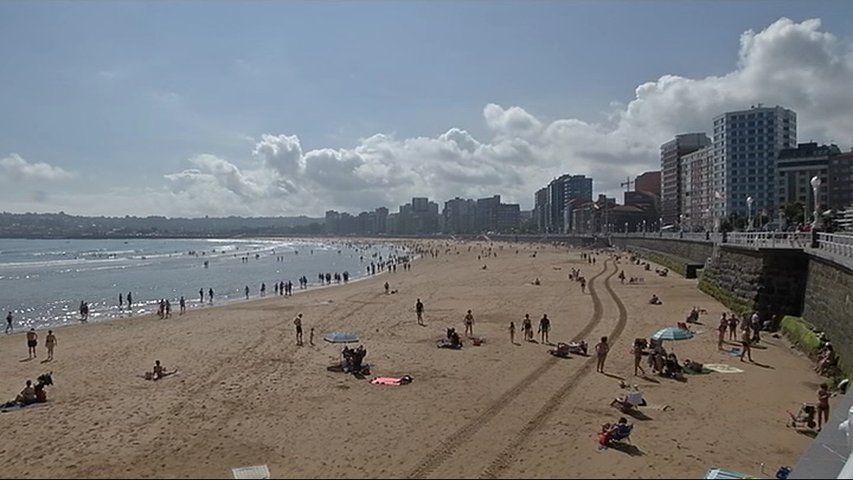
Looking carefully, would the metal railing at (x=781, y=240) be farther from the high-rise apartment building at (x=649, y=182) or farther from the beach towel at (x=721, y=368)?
the high-rise apartment building at (x=649, y=182)

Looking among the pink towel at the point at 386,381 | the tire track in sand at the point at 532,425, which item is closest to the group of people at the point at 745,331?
the tire track in sand at the point at 532,425

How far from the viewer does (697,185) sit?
13325cm

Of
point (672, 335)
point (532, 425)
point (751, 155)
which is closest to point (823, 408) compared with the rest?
point (532, 425)

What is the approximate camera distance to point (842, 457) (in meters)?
8.03

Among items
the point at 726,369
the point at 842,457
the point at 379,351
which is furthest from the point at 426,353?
the point at 842,457

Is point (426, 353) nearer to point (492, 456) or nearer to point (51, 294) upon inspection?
point (492, 456)

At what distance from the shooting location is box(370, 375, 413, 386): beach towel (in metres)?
15.6

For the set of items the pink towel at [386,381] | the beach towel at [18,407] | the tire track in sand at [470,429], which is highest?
the tire track in sand at [470,429]

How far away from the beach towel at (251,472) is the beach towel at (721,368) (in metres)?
12.0

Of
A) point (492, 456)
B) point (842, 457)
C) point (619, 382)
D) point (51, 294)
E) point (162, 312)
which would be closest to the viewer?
point (842, 457)

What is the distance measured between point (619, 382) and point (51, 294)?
43.1m

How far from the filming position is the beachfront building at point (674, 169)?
149m

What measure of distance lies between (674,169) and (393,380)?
15042 cm

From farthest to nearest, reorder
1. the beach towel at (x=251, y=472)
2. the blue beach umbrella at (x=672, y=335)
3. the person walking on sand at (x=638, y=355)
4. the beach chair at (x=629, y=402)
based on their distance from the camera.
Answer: the blue beach umbrella at (x=672, y=335) → the person walking on sand at (x=638, y=355) → the beach chair at (x=629, y=402) → the beach towel at (x=251, y=472)
